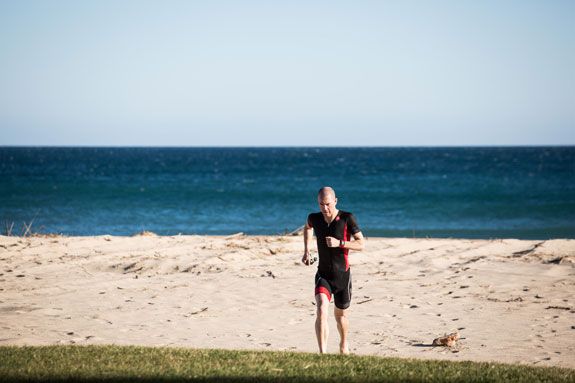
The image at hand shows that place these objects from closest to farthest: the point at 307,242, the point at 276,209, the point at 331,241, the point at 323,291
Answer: the point at 331,241
the point at 323,291
the point at 307,242
the point at 276,209

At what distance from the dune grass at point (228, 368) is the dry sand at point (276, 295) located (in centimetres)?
132

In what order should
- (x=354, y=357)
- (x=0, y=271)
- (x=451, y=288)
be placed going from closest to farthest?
(x=354, y=357) < (x=451, y=288) < (x=0, y=271)

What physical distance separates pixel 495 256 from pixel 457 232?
10.7 m

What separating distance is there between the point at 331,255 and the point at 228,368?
65.4 inches

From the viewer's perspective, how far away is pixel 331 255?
7484 millimetres

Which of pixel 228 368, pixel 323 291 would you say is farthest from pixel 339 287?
pixel 228 368

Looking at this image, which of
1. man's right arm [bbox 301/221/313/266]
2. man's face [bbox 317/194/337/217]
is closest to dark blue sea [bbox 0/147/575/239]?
man's right arm [bbox 301/221/313/266]

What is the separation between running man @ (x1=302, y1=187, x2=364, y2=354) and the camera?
7.34 metres

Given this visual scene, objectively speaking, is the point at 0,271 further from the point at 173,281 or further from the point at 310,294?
the point at 310,294

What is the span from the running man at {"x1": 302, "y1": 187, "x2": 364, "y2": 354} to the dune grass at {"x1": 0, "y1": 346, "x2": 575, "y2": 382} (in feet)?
1.56

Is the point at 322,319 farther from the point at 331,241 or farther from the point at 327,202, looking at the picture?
the point at 327,202

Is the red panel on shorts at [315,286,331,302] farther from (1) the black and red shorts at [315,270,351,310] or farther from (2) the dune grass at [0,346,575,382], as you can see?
(2) the dune grass at [0,346,575,382]

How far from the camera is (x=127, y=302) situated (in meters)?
11.1

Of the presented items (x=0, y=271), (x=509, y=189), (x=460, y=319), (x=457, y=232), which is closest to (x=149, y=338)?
(x=460, y=319)
